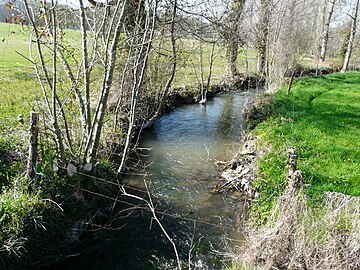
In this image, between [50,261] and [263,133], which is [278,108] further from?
[50,261]

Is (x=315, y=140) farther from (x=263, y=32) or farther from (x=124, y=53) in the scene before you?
(x=263, y=32)

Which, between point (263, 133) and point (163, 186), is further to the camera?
point (263, 133)

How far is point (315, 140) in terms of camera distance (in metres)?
8.18

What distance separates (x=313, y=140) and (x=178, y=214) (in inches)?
168

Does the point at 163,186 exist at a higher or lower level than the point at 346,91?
lower

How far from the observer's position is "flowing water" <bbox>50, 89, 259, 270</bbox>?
16.6 ft

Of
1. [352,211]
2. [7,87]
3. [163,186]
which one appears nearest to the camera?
[352,211]

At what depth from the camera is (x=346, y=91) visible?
15195 mm

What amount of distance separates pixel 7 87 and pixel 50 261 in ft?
28.6

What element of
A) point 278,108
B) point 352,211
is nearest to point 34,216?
point 352,211

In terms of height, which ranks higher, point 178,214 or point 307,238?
point 307,238

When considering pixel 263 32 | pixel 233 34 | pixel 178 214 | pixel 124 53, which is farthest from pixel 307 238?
pixel 263 32

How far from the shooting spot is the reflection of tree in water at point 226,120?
11.9 meters

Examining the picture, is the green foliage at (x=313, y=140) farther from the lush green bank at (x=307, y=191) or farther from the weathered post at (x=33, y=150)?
the weathered post at (x=33, y=150)
